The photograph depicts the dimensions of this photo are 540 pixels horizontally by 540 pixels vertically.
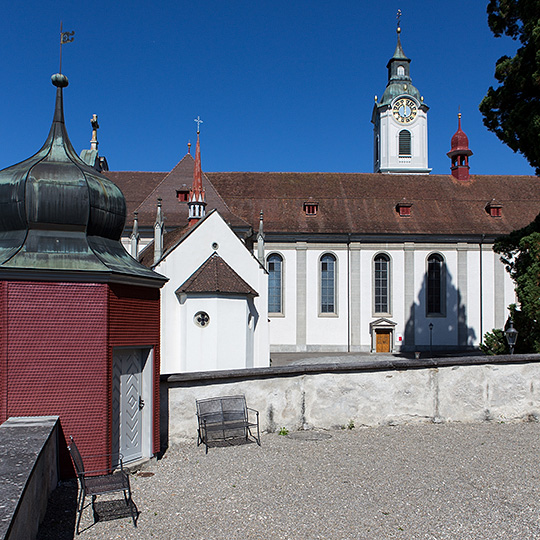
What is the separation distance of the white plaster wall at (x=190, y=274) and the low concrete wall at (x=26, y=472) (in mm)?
12635

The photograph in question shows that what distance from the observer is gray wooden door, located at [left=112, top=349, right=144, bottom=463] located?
26.6 ft

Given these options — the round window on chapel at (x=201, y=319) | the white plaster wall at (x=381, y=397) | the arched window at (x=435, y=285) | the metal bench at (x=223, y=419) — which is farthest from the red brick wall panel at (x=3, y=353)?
the arched window at (x=435, y=285)

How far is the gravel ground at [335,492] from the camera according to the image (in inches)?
237

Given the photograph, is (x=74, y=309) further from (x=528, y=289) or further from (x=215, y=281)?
(x=528, y=289)

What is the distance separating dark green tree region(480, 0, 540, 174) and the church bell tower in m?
27.8

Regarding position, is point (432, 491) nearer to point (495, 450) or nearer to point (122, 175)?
point (495, 450)

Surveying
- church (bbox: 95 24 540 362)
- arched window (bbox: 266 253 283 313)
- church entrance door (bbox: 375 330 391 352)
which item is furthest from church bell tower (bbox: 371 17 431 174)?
church entrance door (bbox: 375 330 391 352)

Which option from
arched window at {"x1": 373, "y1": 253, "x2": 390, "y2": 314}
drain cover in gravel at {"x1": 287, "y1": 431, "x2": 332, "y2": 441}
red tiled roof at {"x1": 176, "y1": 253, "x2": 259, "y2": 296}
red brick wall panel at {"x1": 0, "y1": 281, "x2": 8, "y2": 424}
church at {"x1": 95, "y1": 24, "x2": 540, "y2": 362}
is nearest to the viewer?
red brick wall panel at {"x1": 0, "y1": 281, "x2": 8, "y2": 424}

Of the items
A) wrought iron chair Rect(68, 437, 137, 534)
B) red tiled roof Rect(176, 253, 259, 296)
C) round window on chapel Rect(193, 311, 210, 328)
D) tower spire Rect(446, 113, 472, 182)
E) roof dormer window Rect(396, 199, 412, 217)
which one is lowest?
wrought iron chair Rect(68, 437, 137, 534)

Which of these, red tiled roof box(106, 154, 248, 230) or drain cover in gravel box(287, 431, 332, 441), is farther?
red tiled roof box(106, 154, 248, 230)

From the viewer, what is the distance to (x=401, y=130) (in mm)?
47125

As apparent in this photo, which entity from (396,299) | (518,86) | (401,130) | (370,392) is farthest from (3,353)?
(401,130)

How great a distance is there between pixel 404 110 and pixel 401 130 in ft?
6.58

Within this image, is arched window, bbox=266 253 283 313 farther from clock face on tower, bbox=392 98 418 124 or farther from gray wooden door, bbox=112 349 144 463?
gray wooden door, bbox=112 349 144 463
